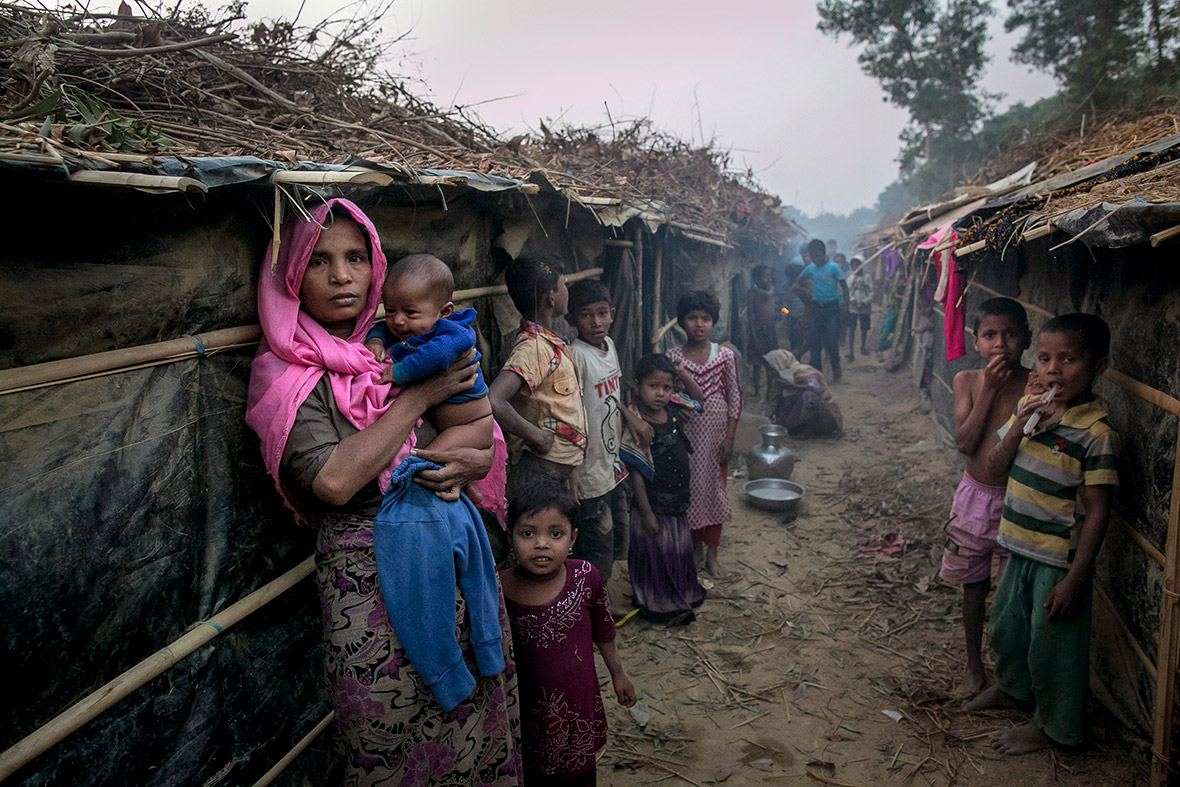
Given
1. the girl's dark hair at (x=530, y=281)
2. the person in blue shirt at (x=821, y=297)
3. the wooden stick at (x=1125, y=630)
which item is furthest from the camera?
the person in blue shirt at (x=821, y=297)

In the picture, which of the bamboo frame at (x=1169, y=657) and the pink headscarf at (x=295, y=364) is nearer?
the pink headscarf at (x=295, y=364)

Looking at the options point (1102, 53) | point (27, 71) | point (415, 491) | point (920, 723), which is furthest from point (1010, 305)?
point (1102, 53)

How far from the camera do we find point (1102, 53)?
1360 cm

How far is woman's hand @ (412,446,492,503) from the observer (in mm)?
1825

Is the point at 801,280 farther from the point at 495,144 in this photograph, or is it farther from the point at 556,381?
the point at 556,381

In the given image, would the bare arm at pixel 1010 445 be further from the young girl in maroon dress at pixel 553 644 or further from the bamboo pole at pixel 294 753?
the bamboo pole at pixel 294 753

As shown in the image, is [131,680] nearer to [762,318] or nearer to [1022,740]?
[1022,740]

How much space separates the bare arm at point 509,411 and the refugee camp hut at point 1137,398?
2.29m

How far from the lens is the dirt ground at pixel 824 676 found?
3.09 m

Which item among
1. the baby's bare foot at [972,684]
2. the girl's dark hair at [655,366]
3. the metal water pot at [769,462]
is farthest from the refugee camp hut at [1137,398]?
the metal water pot at [769,462]

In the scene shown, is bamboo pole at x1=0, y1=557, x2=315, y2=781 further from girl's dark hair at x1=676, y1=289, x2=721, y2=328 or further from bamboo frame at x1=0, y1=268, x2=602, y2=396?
girl's dark hair at x1=676, y1=289, x2=721, y2=328

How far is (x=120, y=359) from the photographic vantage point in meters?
1.60

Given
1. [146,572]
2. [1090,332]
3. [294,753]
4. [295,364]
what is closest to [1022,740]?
[1090,332]

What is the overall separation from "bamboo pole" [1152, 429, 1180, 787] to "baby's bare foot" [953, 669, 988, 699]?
102 cm
